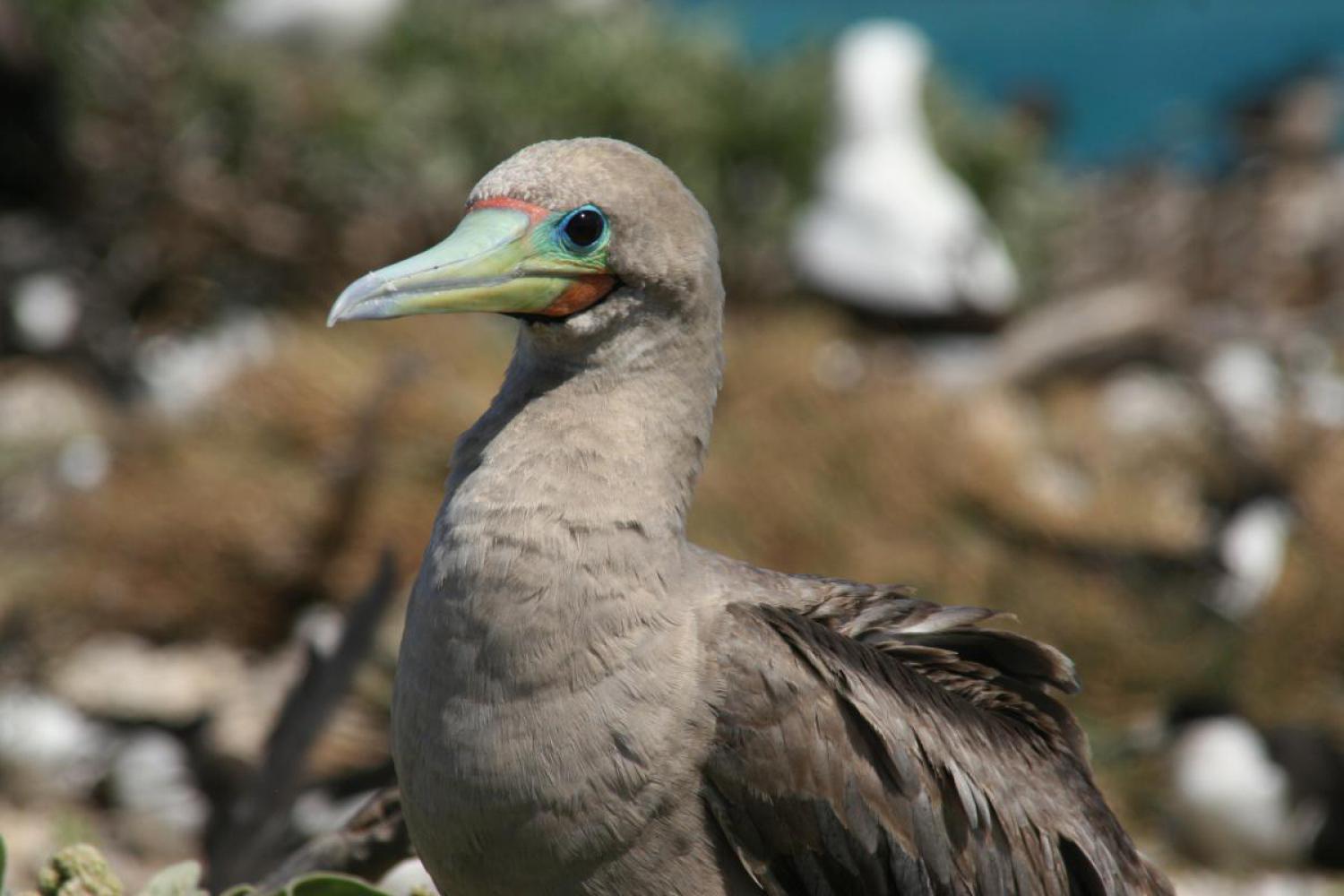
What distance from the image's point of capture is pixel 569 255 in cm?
243

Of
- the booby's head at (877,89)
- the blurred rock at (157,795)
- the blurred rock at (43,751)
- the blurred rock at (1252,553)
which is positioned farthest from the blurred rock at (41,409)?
the blurred rock at (1252,553)

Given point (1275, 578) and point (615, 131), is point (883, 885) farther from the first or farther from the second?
point (615, 131)

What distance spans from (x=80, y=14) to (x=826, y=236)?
440 cm

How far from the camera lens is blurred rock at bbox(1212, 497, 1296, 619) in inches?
275

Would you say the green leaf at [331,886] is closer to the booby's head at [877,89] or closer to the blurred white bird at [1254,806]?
the blurred white bird at [1254,806]

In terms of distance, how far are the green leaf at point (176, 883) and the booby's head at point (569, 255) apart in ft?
3.20

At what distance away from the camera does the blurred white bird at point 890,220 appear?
9.34 m

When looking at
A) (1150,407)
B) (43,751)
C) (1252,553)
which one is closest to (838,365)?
(1150,407)

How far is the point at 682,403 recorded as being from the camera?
2.57 meters

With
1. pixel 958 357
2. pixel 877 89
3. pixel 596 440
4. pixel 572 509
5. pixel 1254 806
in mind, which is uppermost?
pixel 877 89

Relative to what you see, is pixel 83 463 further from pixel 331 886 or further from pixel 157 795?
pixel 331 886

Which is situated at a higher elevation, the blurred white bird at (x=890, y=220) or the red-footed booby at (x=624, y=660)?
the blurred white bird at (x=890, y=220)

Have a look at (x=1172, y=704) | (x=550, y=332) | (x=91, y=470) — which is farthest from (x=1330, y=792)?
(x=91, y=470)

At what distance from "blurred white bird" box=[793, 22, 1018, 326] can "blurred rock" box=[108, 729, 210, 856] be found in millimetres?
4701
